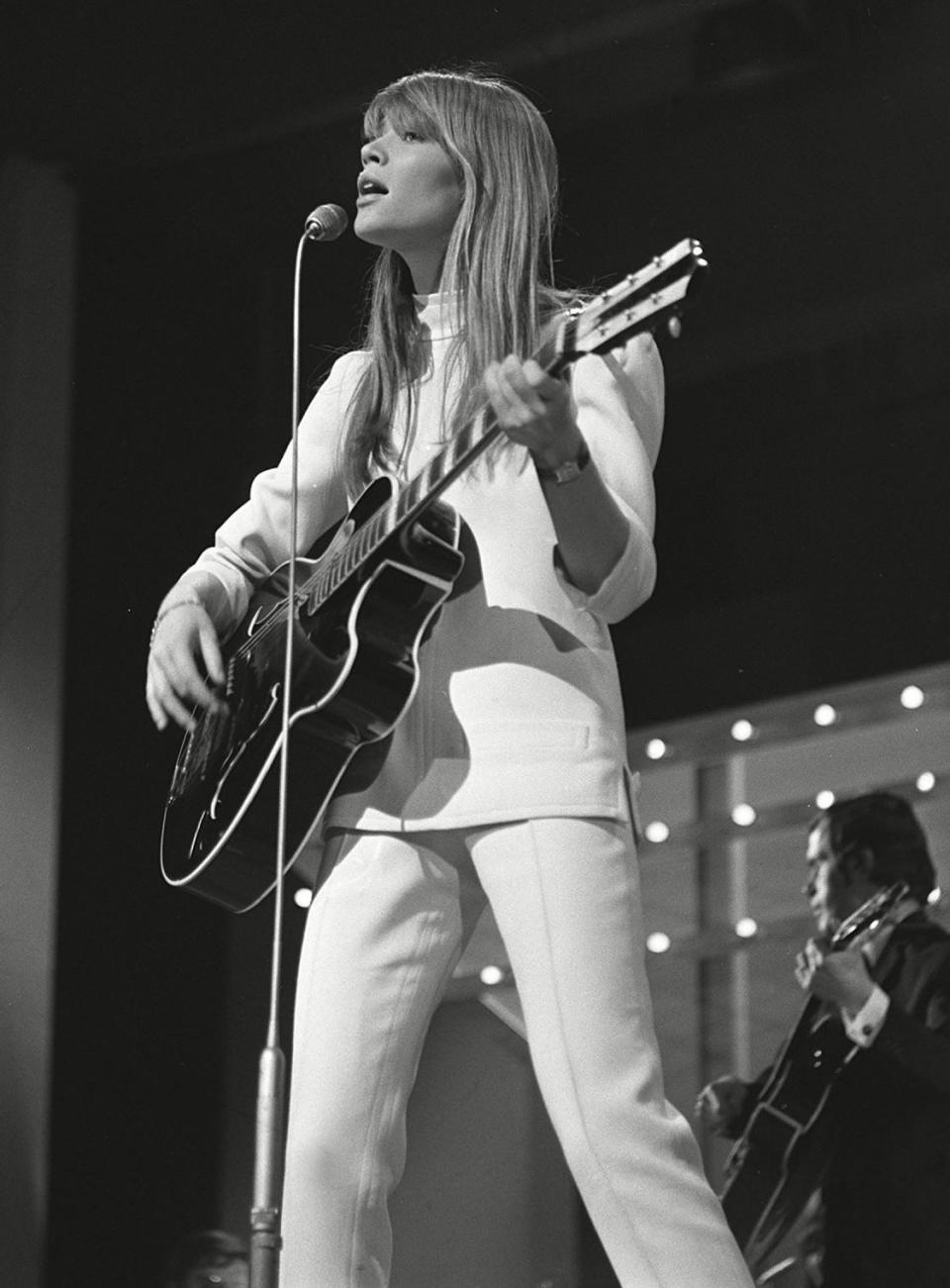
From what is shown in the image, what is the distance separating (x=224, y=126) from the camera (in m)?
3.44

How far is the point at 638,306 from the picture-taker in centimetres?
165

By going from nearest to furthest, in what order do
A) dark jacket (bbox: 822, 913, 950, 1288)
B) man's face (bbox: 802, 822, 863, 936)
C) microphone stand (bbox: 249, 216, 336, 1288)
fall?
microphone stand (bbox: 249, 216, 336, 1288) < dark jacket (bbox: 822, 913, 950, 1288) < man's face (bbox: 802, 822, 863, 936)

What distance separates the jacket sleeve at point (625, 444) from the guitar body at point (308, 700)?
145 millimetres

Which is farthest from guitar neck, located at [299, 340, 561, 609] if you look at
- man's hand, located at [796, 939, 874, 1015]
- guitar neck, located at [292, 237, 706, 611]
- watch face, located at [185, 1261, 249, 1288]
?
watch face, located at [185, 1261, 249, 1288]

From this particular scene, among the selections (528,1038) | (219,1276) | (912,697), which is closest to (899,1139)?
(912,697)

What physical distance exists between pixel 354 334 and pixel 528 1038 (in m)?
1.79

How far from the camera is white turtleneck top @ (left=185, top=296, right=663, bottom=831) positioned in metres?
1.80

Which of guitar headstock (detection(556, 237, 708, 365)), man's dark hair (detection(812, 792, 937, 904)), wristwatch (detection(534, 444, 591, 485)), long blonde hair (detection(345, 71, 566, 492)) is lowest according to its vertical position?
man's dark hair (detection(812, 792, 937, 904))

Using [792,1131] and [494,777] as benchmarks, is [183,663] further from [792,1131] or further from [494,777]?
[792,1131]

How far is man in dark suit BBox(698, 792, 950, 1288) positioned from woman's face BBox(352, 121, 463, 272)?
1.26 meters

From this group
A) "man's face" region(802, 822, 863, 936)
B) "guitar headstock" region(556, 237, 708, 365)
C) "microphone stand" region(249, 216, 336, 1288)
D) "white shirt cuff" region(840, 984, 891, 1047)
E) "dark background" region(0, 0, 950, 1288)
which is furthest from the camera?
"dark background" region(0, 0, 950, 1288)

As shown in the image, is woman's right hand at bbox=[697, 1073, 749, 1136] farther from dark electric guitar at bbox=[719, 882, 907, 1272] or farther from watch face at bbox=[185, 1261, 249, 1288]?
watch face at bbox=[185, 1261, 249, 1288]

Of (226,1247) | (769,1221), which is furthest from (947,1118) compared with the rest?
(226,1247)

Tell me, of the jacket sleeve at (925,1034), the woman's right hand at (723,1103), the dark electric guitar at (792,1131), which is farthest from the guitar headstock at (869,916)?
the woman's right hand at (723,1103)
